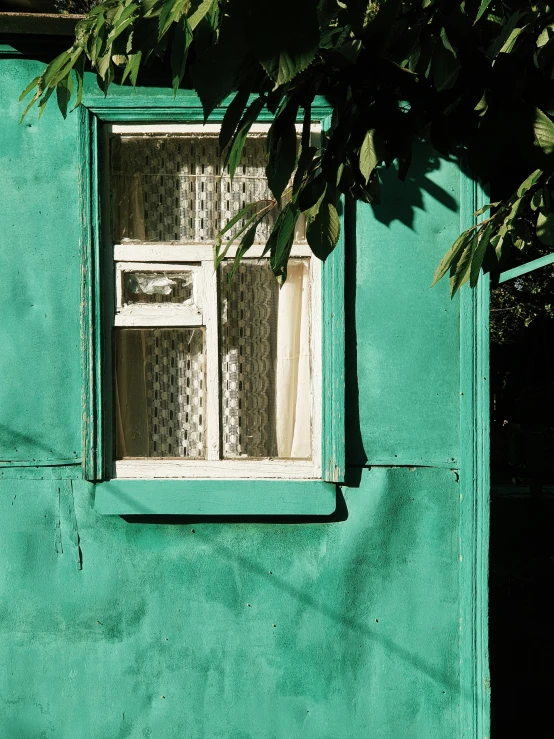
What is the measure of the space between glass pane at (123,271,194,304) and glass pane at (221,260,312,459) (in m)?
0.17

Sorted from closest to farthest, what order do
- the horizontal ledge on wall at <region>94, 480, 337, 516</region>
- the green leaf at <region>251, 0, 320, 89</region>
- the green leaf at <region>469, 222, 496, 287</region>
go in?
the green leaf at <region>251, 0, 320, 89</region> < the green leaf at <region>469, 222, 496, 287</region> < the horizontal ledge on wall at <region>94, 480, 337, 516</region>

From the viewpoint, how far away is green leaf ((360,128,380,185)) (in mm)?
1903

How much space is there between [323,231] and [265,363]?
2018 mm

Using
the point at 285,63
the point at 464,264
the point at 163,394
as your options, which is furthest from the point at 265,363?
the point at 285,63

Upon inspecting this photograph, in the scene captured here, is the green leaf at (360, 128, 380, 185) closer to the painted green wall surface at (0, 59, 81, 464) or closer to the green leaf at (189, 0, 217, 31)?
the green leaf at (189, 0, 217, 31)

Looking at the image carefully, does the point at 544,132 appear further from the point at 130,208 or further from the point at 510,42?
the point at 130,208

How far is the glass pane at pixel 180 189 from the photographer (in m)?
3.79

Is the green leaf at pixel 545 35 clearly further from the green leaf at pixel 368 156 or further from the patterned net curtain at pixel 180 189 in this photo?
the patterned net curtain at pixel 180 189

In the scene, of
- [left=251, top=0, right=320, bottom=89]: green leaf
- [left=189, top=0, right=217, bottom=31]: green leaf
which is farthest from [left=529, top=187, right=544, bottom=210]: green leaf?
[left=251, top=0, right=320, bottom=89]: green leaf

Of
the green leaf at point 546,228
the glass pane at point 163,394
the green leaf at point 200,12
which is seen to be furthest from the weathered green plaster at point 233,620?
the green leaf at point 200,12

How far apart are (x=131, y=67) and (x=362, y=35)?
67 cm

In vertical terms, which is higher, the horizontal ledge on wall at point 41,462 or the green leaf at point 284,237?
the green leaf at point 284,237

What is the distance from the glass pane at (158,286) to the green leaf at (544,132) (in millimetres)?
2320

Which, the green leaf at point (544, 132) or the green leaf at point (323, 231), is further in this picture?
the green leaf at point (323, 231)
